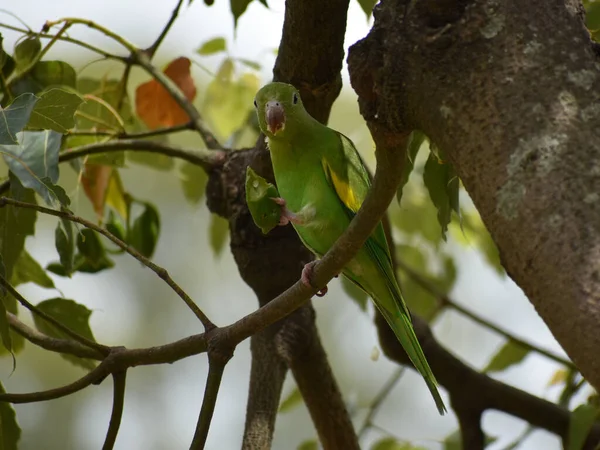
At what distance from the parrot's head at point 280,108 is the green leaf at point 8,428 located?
865 millimetres

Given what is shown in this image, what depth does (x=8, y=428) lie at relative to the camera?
1.70 m

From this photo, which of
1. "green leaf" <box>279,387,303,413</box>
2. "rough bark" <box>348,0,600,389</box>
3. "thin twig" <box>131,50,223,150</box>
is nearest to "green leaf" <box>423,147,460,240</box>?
"rough bark" <box>348,0,600,389</box>

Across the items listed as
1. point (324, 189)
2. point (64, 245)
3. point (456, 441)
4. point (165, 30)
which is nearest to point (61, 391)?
point (64, 245)

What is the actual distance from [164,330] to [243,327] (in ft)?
18.5

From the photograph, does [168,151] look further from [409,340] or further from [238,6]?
[409,340]

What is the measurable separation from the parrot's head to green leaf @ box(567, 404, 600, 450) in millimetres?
949

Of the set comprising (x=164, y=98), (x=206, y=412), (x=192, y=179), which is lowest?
(x=206, y=412)

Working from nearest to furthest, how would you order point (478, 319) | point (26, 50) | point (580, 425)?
point (580, 425)
point (26, 50)
point (478, 319)

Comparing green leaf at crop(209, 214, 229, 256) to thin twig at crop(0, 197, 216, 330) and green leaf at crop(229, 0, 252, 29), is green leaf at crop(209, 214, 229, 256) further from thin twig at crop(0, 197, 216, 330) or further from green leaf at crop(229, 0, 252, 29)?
thin twig at crop(0, 197, 216, 330)

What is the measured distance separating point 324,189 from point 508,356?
2.90 ft

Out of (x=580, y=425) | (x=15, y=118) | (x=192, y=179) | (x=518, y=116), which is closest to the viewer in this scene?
(x=518, y=116)

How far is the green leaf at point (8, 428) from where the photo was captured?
1685 millimetres

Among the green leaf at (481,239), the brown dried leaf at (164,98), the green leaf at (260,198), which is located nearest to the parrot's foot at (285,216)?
the green leaf at (260,198)

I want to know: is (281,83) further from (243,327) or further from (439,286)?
(439,286)
